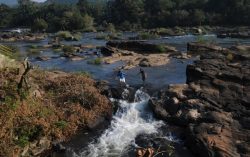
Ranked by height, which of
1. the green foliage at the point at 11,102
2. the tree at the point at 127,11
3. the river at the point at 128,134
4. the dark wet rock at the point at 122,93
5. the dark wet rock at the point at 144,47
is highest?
the tree at the point at 127,11

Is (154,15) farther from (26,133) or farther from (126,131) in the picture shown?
(26,133)

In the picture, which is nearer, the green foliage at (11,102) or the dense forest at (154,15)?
the green foliage at (11,102)

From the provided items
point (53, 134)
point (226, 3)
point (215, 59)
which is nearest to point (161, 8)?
point (226, 3)

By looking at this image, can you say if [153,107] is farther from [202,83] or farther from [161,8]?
[161,8]

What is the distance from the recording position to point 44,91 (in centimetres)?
2781

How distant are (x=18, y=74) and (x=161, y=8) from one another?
4239 inches

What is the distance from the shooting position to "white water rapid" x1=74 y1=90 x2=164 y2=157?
22797 mm

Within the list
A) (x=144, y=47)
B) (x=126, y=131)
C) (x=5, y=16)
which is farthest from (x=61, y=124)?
(x=5, y=16)

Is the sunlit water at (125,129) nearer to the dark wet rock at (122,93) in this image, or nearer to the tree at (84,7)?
the dark wet rock at (122,93)

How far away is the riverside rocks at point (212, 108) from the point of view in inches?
853

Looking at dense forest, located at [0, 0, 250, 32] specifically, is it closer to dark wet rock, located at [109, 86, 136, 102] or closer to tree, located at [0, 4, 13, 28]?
tree, located at [0, 4, 13, 28]

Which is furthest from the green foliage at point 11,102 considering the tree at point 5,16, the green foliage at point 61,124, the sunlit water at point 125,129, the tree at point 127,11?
the tree at point 5,16

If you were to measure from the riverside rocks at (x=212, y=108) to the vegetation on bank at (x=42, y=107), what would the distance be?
4.86m

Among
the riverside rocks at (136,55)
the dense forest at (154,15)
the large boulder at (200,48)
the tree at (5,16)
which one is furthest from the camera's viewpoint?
the tree at (5,16)
